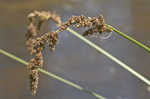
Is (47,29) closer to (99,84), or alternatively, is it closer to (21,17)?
(21,17)

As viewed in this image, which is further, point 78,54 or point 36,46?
point 78,54

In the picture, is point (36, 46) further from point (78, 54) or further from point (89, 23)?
point (78, 54)

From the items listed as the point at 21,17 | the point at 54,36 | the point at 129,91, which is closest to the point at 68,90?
the point at 129,91

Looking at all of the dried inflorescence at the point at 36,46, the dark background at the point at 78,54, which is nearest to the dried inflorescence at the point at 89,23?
the dried inflorescence at the point at 36,46

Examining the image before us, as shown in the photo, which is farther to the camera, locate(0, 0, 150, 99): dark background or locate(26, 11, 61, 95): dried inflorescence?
locate(0, 0, 150, 99): dark background

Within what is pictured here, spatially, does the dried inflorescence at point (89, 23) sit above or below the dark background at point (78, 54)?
above

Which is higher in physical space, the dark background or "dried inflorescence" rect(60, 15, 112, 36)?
"dried inflorescence" rect(60, 15, 112, 36)

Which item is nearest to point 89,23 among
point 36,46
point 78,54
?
point 36,46

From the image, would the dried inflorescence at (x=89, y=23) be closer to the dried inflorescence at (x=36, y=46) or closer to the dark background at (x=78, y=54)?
the dried inflorescence at (x=36, y=46)

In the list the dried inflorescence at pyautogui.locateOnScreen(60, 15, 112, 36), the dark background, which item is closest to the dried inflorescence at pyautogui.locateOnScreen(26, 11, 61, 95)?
the dried inflorescence at pyautogui.locateOnScreen(60, 15, 112, 36)

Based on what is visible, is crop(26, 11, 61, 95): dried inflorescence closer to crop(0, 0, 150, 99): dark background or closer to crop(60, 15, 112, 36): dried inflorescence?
crop(60, 15, 112, 36): dried inflorescence
